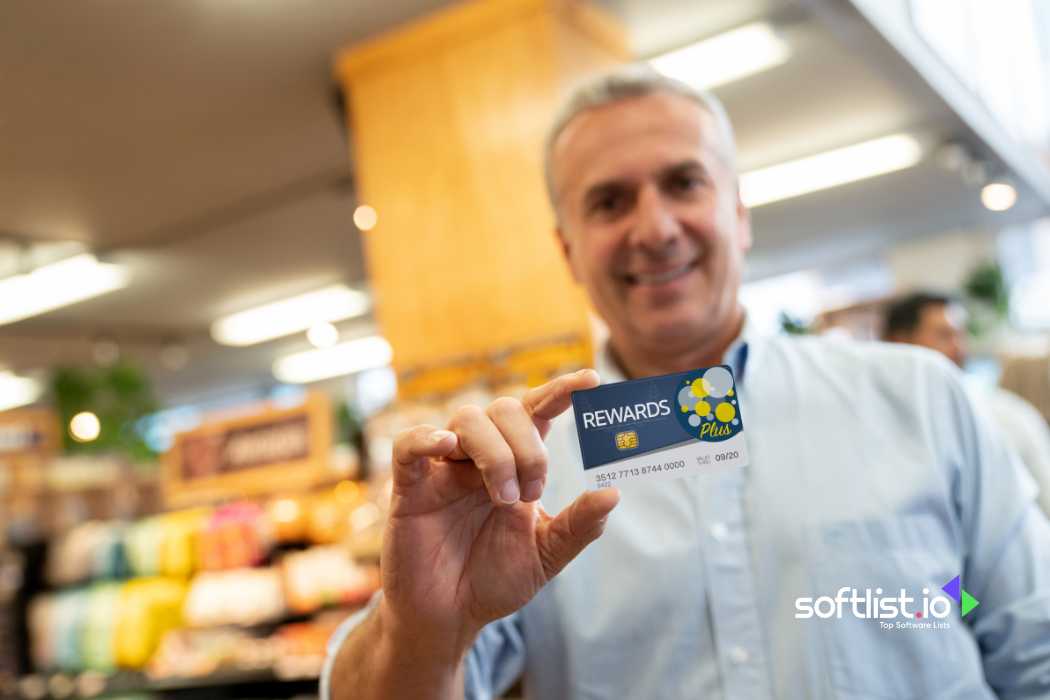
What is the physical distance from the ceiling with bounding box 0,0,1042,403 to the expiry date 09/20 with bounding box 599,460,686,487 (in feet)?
3.88

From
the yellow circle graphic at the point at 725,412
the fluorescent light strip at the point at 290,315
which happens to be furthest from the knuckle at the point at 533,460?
the fluorescent light strip at the point at 290,315

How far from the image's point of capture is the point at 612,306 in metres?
1.17

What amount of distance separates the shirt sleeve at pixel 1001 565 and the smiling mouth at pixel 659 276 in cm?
34

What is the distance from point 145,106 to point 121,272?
3.49 meters

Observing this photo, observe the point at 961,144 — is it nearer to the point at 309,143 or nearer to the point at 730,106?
the point at 730,106

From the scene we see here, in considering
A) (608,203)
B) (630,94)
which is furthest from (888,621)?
(630,94)

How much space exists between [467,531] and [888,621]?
0.41 metres

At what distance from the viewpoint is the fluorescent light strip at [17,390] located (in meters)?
11.9

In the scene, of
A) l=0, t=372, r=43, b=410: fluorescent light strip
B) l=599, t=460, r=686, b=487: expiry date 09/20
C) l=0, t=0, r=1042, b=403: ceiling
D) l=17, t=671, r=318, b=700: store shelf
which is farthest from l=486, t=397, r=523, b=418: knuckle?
l=0, t=372, r=43, b=410: fluorescent light strip

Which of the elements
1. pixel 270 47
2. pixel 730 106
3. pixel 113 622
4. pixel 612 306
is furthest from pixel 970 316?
pixel 612 306

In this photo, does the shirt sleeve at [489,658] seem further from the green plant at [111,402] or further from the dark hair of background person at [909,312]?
the green plant at [111,402]

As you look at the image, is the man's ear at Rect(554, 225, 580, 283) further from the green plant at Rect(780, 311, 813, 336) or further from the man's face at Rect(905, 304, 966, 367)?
the man's face at Rect(905, 304, 966, 367)

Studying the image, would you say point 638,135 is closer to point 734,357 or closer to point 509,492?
point 734,357

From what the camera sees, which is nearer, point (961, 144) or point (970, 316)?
point (961, 144)
